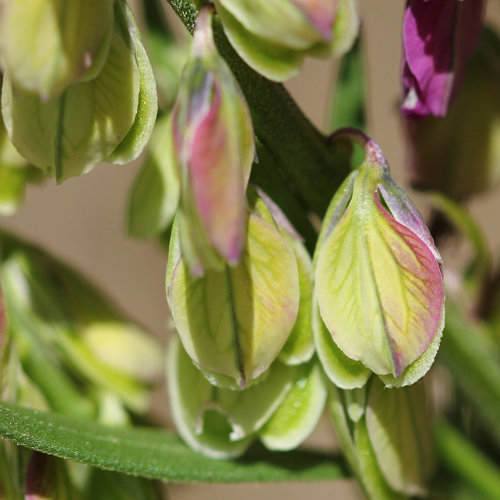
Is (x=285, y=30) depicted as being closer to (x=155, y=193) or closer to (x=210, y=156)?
(x=210, y=156)

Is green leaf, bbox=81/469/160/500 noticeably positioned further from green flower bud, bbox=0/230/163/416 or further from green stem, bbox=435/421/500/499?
green stem, bbox=435/421/500/499

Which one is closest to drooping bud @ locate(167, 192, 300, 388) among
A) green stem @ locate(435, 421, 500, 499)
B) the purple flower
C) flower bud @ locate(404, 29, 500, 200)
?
the purple flower

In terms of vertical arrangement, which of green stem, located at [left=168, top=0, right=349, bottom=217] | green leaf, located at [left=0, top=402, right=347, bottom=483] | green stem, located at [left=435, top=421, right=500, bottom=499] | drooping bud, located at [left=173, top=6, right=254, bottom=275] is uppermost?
drooping bud, located at [left=173, top=6, right=254, bottom=275]

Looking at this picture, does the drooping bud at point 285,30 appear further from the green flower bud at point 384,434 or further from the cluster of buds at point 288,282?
the green flower bud at point 384,434

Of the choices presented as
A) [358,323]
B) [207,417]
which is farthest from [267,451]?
[358,323]

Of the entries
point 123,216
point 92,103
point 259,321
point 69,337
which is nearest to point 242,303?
point 259,321

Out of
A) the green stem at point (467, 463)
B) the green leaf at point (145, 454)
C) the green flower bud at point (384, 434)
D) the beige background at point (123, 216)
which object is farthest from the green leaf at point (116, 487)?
the beige background at point (123, 216)
